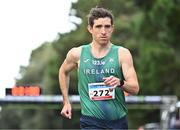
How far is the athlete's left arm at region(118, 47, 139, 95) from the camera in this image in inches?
305

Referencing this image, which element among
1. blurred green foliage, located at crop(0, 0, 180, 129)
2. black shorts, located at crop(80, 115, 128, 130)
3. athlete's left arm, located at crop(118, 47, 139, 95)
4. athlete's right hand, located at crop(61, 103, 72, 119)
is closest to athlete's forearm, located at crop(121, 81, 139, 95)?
athlete's left arm, located at crop(118, 47, 139, 95)

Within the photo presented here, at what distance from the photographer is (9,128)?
86250 mm

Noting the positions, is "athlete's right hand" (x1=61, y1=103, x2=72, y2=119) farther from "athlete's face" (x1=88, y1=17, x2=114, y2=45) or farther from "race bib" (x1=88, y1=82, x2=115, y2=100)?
"athlete's face" (x1=88, y1=17, x2=114, y2=45)

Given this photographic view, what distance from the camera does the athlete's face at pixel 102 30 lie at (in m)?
7.98

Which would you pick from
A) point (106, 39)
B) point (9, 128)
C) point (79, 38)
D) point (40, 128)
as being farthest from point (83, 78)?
point (9, 128)

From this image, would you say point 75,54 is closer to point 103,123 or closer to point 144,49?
point 103,123

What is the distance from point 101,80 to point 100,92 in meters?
0.13

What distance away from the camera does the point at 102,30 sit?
7973mm

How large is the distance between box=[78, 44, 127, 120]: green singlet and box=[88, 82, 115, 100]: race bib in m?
0.04

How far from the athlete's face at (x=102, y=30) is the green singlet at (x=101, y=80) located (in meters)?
0.14

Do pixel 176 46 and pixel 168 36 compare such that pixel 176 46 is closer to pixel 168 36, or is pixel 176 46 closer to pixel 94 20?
pixel 168 36

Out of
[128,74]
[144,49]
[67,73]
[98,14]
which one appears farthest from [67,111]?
[144,49]

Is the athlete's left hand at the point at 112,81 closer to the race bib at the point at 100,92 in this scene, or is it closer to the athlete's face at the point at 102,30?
the race bib at the point at 100,92

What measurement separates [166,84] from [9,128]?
38.3 m
